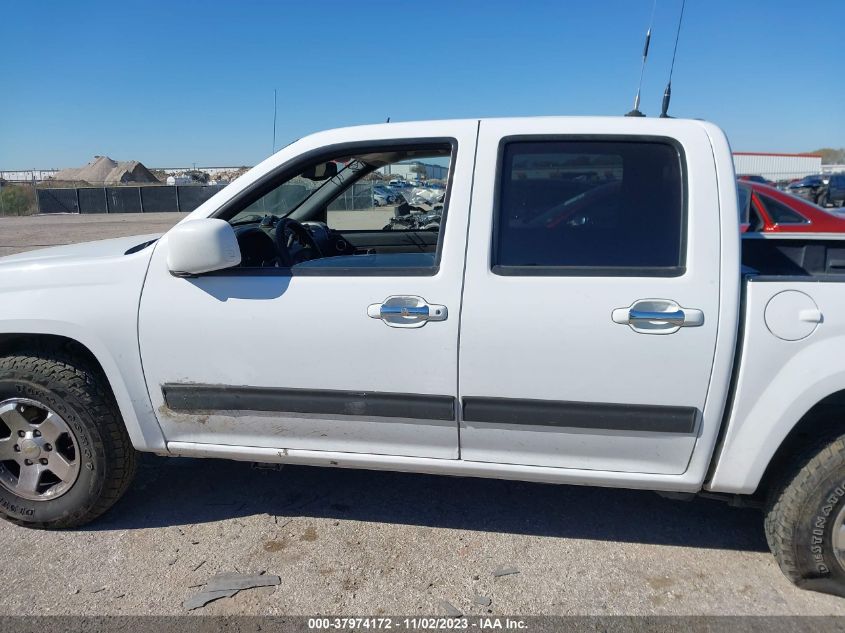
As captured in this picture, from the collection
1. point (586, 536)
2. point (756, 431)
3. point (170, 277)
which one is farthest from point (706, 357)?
point (170, 277)

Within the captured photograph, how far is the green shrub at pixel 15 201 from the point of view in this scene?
112 ft

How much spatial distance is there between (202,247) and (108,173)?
85.5 meters

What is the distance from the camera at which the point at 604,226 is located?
2359 millimetres

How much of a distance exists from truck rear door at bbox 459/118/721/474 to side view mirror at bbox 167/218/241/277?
944mm

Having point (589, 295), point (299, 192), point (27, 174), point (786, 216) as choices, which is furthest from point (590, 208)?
point (27, 174)

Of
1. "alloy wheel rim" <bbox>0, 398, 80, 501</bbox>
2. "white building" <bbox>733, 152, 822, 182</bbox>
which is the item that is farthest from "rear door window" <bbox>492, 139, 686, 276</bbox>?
"white building" <bbox>733, 152, 822, 182</bbox>

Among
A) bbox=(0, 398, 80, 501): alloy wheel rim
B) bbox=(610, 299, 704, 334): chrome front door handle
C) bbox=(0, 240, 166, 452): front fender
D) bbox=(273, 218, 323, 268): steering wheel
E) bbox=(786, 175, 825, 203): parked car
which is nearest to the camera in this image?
bbox=(610, 299, 704, 334): chrome front door handle

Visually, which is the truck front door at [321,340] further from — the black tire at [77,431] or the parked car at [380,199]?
the parked car at [380,199]

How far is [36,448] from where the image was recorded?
2.77 m

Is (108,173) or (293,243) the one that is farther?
(108,173)

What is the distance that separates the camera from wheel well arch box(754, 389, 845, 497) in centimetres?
230

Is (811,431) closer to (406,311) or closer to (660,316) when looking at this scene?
(660,316)

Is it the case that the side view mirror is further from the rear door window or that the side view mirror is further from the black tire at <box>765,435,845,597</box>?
the black tire at <box>765,435,845,597</box>

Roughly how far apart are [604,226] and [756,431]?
0.93 meters
